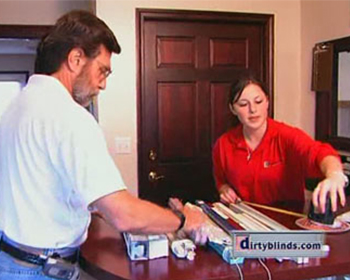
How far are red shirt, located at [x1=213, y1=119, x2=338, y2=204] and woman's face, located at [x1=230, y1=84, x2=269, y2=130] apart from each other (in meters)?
0.08

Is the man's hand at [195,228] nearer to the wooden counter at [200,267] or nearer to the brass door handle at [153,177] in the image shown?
the wooden counter at [200,267]

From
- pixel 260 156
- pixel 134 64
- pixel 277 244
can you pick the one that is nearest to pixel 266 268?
pixel 277 244

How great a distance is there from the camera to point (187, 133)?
3426 mm

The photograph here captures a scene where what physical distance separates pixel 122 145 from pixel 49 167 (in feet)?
6.56

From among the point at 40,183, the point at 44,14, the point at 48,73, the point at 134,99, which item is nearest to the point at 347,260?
the point at 40,183

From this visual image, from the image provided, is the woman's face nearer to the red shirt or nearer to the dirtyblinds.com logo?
the red shirt

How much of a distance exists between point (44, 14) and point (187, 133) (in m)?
1.35

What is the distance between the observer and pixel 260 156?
2.23 m

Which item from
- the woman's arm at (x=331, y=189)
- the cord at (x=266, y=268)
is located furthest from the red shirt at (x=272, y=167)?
the cord at (x=266, y=268)

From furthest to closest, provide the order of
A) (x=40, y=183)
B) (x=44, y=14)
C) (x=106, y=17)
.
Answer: (x=44, y=14)
(x=106, y=17)
(x=40, y=183)

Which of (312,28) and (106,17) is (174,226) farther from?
(312,28)

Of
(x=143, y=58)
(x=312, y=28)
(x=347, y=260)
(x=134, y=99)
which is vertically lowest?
(x=347, y=260)

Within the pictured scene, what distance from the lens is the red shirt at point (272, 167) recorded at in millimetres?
2141

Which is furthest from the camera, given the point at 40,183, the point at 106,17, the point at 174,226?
the point at 106,17
